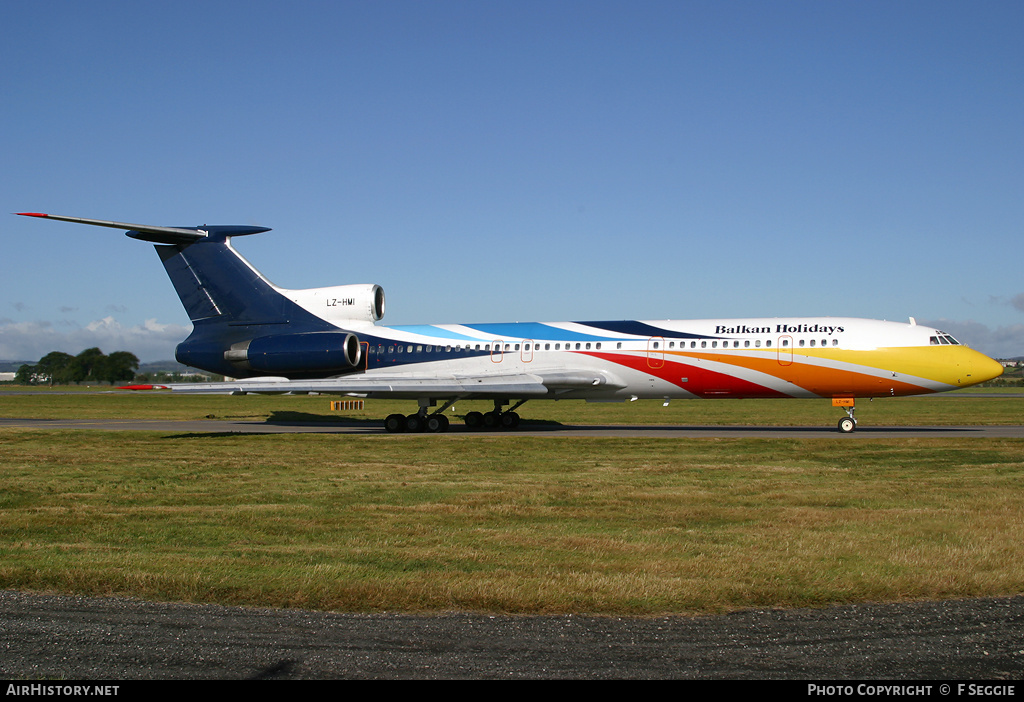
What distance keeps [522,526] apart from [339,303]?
2238 cm

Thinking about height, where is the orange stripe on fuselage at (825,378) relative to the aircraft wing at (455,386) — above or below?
above

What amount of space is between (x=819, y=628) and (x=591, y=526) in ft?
14.1

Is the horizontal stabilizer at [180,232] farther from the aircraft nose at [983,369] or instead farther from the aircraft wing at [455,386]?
the aircraft nose at [983,369]

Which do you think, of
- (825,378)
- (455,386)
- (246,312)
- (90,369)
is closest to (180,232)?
(246,312)

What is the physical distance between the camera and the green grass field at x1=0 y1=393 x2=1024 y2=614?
7246 mm

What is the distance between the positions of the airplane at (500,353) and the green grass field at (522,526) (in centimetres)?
559

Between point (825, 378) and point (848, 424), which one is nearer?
point (825, 378)

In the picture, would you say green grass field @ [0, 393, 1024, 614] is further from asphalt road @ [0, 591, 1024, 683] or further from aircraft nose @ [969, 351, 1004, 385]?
aircraft nose @ [969, 351, 1004, 385]

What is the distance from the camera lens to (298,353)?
29.6 meters

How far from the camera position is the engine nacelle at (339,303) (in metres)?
31.2

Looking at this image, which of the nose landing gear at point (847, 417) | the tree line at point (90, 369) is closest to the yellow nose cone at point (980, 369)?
the nose landing gear at point (847, 417)

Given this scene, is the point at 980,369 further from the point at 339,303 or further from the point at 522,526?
the point at 339,303
